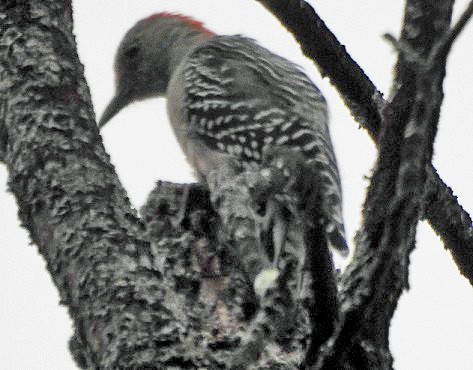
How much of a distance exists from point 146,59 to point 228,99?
175cm

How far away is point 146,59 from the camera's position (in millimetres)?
8227

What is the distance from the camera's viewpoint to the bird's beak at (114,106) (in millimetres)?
8062

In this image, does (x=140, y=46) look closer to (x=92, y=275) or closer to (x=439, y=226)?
(x=439, y=226)

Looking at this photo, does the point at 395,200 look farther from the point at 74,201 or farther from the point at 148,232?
the point at 74,201

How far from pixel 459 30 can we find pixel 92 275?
4.10 ft

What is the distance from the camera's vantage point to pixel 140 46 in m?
8.26

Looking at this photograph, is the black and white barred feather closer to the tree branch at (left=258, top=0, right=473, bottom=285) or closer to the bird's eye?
the bird's eye

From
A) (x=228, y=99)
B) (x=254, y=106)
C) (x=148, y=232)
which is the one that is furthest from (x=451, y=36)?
(x=228, y=99)

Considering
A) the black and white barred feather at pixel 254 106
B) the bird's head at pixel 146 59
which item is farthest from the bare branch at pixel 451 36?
the bird's head at pixel 146 59

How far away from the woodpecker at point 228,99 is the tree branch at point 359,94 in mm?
812

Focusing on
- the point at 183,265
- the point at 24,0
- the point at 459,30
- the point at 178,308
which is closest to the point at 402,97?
the point at 459,30

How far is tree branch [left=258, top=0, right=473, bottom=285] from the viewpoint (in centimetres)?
418

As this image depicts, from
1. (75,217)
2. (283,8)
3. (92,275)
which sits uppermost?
(283,8)

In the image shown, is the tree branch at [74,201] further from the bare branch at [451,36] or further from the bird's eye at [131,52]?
the bird's eye at [131,52]
